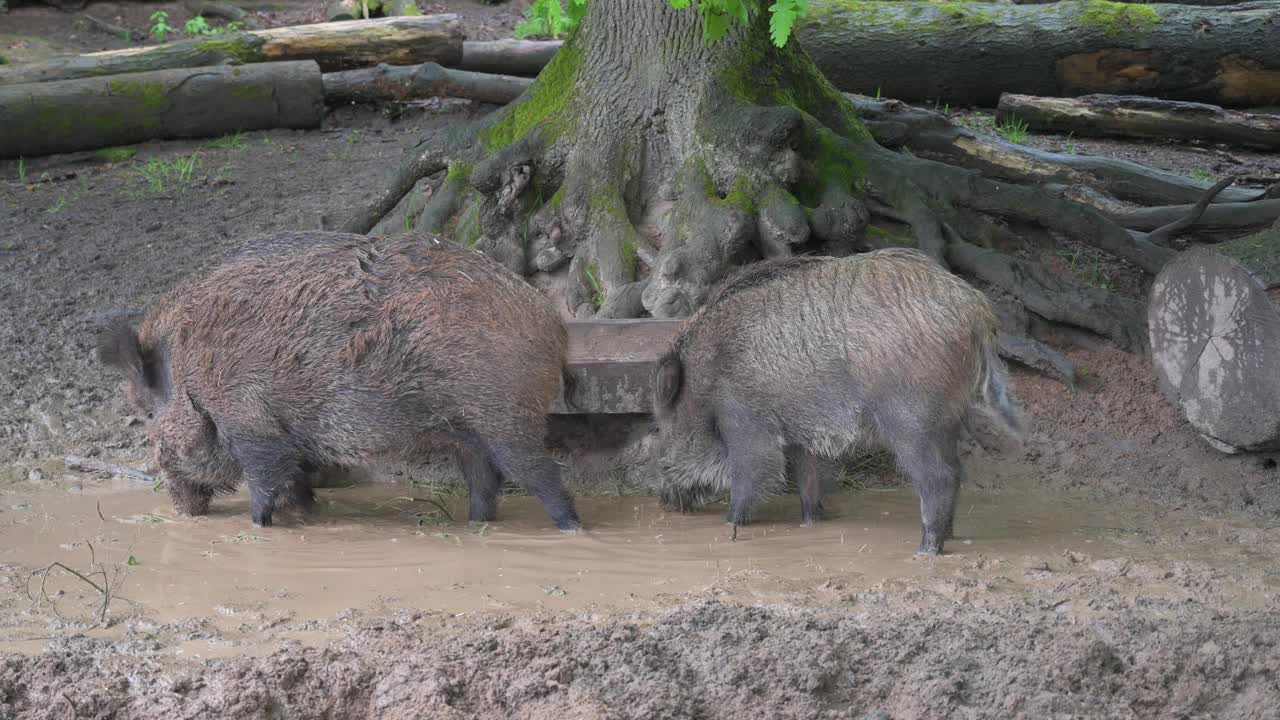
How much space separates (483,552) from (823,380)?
1611 mm

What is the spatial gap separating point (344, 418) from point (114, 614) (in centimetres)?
163

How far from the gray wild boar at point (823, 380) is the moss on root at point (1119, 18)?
672 centimetres

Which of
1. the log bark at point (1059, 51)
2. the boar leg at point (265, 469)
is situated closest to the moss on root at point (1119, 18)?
the log bark at point (1059, 51)

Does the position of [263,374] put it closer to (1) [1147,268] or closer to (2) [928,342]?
(2) [928,342]

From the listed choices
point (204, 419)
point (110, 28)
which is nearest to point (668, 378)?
point (204, 419)

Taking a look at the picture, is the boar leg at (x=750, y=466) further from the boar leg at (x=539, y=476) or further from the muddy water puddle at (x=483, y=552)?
the boar leg at (x=539, y=476)

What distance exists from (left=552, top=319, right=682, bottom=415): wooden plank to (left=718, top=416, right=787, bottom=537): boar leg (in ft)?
2.03

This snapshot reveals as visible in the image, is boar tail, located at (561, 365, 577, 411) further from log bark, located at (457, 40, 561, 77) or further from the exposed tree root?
log bark, located at (457, 40, 561, 77)

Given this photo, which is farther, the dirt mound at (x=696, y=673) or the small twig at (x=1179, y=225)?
the small twig at (x=1179, y=225)

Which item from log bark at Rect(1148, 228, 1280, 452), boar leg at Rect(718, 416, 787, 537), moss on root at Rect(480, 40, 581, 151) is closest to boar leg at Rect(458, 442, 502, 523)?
boar leg at Rect(718, 416, 787, 537)

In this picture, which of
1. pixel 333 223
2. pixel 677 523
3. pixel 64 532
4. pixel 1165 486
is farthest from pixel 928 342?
pixel 333 223

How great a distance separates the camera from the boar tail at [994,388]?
215 inches

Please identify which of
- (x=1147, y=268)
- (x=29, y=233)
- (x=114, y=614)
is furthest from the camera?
(x=29, y=233)

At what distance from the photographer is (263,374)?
5738 millimetres
